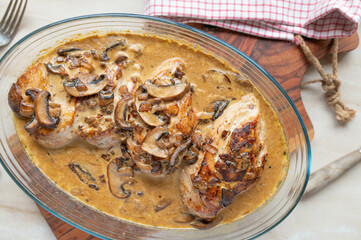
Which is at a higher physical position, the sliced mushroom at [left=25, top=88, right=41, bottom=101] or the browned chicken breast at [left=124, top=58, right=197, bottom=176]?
the sliced mushroom at [left=25, top=88, right=41, bottom=101]

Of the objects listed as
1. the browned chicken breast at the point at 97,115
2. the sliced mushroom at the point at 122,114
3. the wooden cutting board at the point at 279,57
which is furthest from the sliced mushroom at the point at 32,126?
the wooden cutting board at the point at 279,57

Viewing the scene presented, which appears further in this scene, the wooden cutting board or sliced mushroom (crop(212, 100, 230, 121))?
the wooden cutting board

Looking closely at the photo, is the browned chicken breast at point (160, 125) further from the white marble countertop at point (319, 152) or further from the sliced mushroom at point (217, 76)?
the white marble countertop at point (319, 152)

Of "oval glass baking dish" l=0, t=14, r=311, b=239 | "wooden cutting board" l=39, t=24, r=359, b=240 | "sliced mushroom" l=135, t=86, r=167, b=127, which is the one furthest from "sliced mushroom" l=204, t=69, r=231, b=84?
"sliced mushroom" l=135, t=86, r=167, b=127

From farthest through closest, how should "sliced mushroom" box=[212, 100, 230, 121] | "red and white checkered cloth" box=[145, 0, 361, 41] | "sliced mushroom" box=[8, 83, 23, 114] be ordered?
"red and white checkered cloth" box=[145, 0, 361, 41] < "sliced mushroom" box=[212, 100, 230, 121] < "sliced mushroom" box=[8, 83, 23, 114]

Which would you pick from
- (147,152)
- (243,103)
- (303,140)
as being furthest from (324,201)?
(147,152)

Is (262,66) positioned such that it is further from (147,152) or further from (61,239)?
(61,239)

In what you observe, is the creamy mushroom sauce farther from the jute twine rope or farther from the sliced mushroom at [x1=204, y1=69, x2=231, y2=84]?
the jute twine rope
